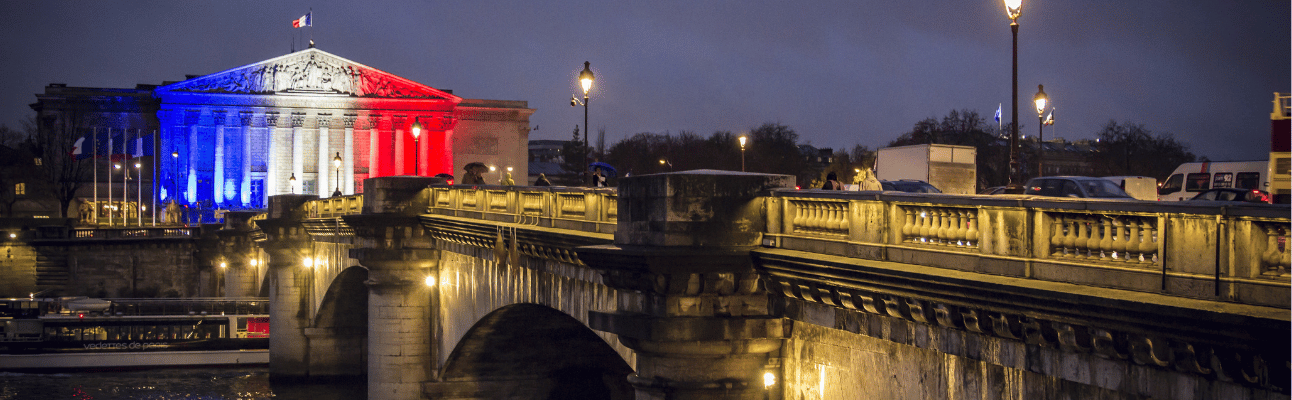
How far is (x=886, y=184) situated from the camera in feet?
112

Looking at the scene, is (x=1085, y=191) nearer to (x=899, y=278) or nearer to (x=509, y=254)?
(x=509, y=254)

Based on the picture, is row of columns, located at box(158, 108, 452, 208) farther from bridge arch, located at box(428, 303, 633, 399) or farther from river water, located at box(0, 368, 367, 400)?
bridge arch, located at box(428, 303, 633, 399)

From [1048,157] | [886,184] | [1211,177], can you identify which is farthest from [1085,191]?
[1048,157]

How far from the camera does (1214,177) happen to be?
35375 millimetres

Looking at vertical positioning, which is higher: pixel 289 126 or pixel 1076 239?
pixel 289 126

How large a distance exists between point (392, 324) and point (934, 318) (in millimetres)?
20217

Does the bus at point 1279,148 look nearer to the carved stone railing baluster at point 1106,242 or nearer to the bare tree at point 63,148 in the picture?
the carved stone railing baluster at point 1106,242

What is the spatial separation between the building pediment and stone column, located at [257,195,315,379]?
67550 millimetres

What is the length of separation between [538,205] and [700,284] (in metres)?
7.92

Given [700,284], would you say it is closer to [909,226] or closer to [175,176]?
[909,226]

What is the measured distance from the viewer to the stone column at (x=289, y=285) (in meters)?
44.6

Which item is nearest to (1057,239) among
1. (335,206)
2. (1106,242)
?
(1106,242)

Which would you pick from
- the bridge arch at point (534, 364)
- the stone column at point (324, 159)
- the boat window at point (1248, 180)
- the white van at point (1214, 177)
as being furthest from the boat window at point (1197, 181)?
the stone column at point (324, 159)

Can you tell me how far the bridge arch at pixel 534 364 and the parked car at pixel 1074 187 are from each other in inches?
411
